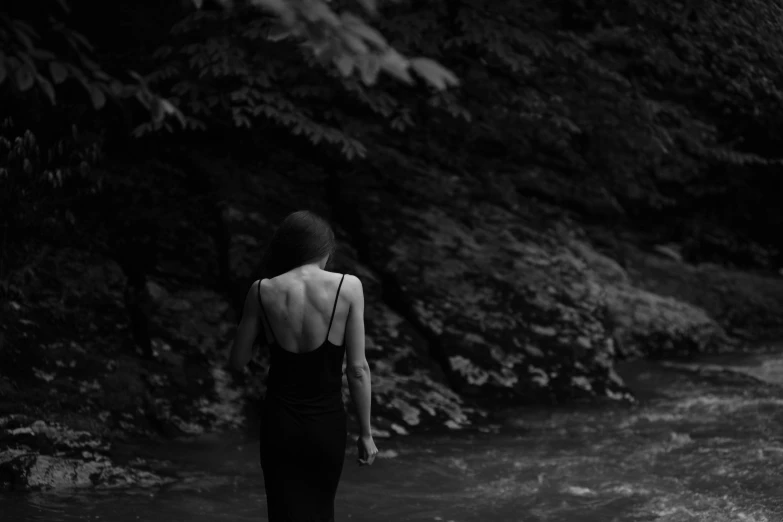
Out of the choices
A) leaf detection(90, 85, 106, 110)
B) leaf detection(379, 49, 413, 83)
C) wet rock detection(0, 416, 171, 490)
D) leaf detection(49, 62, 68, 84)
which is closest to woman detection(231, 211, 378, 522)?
leaf detection(90, 85, 106, 110)

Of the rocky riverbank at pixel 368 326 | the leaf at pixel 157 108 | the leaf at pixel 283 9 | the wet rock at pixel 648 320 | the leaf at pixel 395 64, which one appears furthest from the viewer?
the wet rock at pixel 648 320

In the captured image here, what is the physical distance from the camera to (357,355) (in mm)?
4055

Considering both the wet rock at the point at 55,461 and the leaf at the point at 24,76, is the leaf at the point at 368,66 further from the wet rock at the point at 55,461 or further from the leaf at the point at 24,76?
the wet rock at the point at 55,461

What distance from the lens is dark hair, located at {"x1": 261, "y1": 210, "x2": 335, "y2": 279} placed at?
13.3 feet

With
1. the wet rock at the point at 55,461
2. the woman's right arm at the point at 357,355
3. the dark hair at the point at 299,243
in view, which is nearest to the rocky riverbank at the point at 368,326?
the wet rock at the point at 55,461

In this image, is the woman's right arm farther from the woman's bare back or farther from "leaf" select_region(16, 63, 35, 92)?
"leaf" select_region(16, 63, 35, 92)

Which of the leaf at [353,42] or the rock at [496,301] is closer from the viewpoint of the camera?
the leaf at [353,42]

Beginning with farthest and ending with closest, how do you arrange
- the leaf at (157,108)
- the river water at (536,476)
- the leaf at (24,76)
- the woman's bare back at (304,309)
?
the river water at (536,476)
the woman's bare back at (304,309)
the leaf at (157,108)
the leaf at (24,76)

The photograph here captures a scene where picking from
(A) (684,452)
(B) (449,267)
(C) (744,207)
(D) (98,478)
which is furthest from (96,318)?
(C) (744,207)

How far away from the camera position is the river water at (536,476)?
17.9 feet

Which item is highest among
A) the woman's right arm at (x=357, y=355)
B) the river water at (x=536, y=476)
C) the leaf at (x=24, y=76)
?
the leaf at (x=24, y=76)

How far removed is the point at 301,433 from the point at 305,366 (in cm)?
31

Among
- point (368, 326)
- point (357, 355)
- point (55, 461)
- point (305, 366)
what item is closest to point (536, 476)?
point (368, 326)

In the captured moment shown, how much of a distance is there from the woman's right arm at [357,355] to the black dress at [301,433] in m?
0.07
